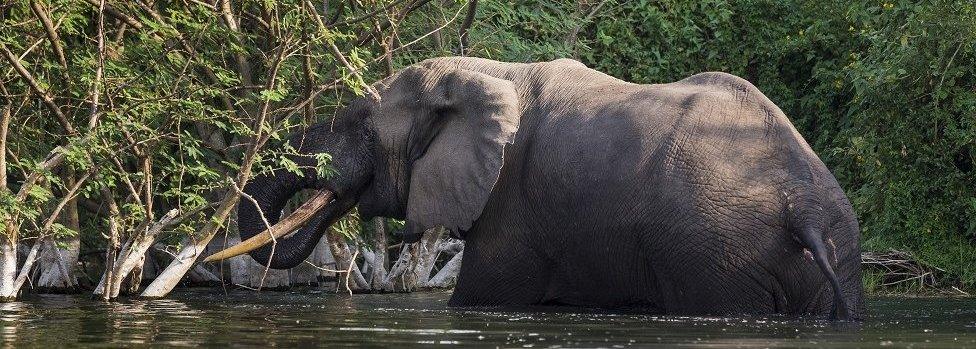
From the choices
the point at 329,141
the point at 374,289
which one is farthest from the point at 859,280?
the point at 374,289

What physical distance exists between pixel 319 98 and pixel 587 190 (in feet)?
17.1

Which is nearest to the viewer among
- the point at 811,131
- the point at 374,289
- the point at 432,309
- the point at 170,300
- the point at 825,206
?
the point at 825,206

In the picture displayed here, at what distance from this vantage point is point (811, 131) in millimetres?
23781

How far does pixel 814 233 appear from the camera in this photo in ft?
41.0

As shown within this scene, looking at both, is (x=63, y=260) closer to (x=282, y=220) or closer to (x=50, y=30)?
(x=50, y=30)

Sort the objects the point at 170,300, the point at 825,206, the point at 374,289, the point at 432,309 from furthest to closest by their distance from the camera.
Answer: the point at 374,289, the point at 170,300, the point at 432,309, the point at 825,206

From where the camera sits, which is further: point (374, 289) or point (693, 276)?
point (374, 289)

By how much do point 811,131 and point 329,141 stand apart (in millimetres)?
10403

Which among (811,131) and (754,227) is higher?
(811,131)

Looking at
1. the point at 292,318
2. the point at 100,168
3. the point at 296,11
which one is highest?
the point at 296,11

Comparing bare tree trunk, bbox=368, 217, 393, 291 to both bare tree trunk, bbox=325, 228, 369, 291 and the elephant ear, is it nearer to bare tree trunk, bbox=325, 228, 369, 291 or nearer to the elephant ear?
bare tree trunk, bbox=325, 228, 369, 291

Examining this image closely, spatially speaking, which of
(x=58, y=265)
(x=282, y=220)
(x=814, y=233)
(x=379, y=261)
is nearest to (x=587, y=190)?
(x=814, y=233)

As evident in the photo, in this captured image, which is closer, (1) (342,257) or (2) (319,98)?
(2) (319,98)

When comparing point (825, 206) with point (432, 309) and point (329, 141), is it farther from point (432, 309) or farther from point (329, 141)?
point (329, 141)
